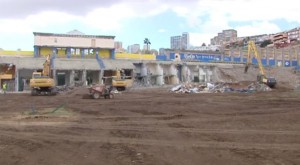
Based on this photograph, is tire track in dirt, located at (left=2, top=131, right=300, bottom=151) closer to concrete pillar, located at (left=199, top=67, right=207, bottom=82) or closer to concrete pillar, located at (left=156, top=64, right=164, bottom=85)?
concrete pillar, located at (left=156, top=64, right=164, bottom=85)

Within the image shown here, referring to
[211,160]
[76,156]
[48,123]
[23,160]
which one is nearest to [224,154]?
[211,160]

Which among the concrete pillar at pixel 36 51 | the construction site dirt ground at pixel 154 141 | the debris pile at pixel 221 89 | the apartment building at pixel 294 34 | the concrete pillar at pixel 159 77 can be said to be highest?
the apartment building at pixel 294 34

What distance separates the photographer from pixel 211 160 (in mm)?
9602

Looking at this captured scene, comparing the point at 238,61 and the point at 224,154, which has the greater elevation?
the point at 238,61

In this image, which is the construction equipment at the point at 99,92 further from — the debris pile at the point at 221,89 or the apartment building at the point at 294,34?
the apartment building at the point at 294,34

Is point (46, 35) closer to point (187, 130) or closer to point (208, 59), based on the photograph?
point (208, 59)

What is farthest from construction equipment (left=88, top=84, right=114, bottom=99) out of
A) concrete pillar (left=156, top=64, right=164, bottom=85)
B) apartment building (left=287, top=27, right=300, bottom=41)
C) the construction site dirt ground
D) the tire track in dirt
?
apartment building (left=287, top=27, right=300, bottom=41)

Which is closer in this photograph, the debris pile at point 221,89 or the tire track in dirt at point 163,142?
the tire track in dirt at point 163,142

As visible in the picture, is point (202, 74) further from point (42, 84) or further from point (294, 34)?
point (294, 34)

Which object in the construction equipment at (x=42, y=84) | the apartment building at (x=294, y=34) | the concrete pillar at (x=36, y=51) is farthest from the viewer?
the apartment building at (x=294, y=34)

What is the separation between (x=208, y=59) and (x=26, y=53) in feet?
126

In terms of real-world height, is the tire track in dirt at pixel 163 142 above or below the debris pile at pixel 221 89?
below

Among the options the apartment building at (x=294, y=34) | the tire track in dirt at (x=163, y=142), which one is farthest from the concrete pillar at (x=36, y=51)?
the apartment building at (x=294, y=34)

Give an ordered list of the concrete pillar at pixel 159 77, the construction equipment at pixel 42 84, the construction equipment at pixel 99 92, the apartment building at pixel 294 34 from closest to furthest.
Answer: the construction equipment at pixel 99 92 → the construction equipment at pixel 42 84 → the concrete pillar at pixel 159 77 → the apartment building at pixel 294 34
